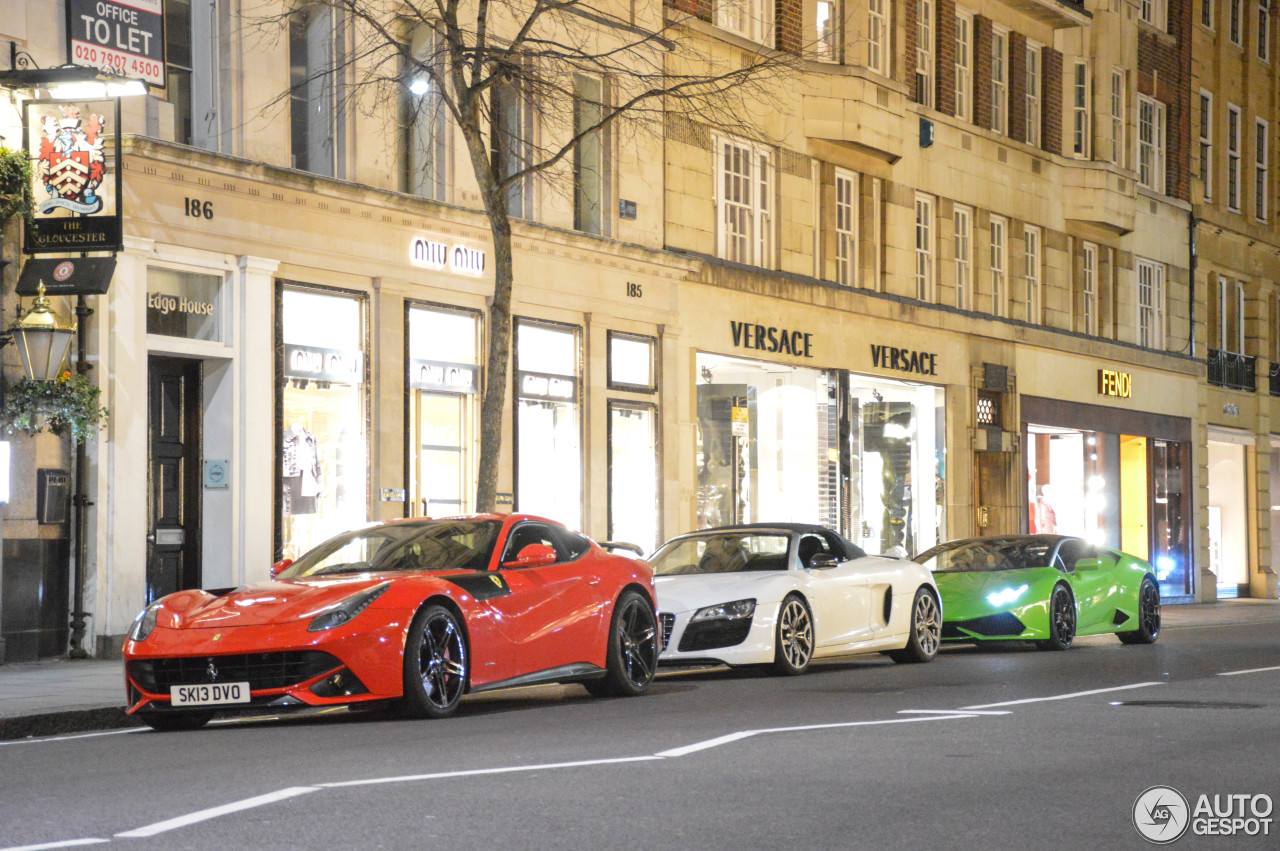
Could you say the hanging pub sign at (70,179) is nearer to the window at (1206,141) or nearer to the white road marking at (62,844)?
the white road marking at (62,844)

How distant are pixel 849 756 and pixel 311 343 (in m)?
12.9

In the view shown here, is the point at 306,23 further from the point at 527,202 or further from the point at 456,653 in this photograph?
the point at 456,653

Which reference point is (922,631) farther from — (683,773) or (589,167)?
(683,773)

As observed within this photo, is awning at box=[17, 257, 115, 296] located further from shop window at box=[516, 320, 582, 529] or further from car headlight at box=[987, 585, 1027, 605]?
car headlight at box=[987, 585, 1027, 605]

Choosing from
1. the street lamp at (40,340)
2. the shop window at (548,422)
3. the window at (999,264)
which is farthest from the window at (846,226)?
the street lamp at (40,340)

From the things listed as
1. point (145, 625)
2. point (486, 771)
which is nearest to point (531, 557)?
point (145, 625)

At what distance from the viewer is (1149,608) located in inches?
882

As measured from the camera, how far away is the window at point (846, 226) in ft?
102

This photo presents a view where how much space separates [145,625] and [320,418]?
9383mm

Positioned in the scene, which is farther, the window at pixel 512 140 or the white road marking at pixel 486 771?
the window at pixel 512 140

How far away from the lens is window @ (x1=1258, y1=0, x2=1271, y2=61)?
4547 cm

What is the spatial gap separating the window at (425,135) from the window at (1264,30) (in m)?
29.1

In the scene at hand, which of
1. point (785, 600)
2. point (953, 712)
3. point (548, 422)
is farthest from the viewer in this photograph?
point (548, 422)

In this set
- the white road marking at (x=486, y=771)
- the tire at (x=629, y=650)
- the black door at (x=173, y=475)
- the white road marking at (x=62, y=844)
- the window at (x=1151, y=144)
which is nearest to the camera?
the white road marking at (x=62, y=844)
